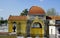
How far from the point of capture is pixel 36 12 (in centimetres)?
1109

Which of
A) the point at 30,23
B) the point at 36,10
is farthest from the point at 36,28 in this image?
the point at 36,10

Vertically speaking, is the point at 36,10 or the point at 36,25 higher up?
the point at 36,10

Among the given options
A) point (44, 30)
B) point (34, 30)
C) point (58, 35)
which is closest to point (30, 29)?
point (34, 30)

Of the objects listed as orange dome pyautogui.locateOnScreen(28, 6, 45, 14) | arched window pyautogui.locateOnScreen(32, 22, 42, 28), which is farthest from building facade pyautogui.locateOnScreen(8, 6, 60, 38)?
arched window pyautogui.locateOnScreen(32, 22, 42, 28)

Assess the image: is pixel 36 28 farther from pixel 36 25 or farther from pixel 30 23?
pixel 36 25

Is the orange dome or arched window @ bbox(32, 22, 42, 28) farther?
arched window @ bbox(32, 22, 42, 28)

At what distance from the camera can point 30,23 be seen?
1125 centimetres

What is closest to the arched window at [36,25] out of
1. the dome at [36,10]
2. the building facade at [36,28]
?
the building facade at [36,28]

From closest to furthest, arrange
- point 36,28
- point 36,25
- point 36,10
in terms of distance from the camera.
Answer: point 36,10, point 36,28, point 36,25

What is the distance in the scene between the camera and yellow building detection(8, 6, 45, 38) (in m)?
11.0

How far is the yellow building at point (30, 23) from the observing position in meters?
11.0

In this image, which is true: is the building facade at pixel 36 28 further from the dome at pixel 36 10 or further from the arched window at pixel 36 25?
the arched window at pixel 36 25

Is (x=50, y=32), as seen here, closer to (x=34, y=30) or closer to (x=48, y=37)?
(x=48, y=37)

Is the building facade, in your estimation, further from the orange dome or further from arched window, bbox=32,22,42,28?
arched window, bbox=32,22,42,28
